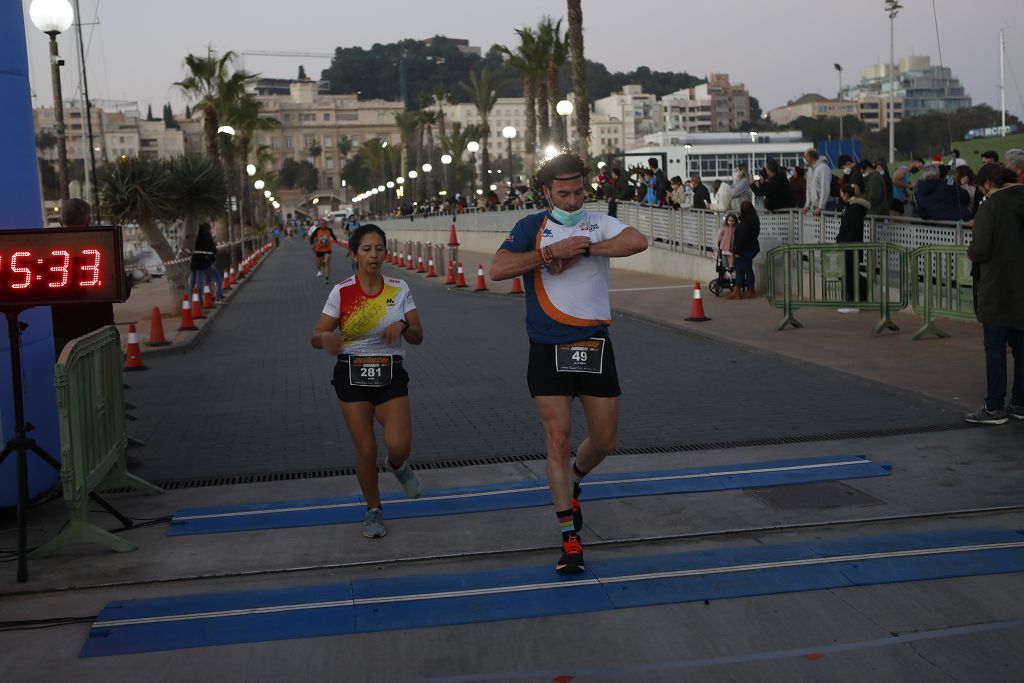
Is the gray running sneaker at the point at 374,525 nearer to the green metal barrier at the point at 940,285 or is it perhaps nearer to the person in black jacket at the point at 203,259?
the green metal barrier at the point at 940,285

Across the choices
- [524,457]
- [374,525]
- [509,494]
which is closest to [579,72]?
[524,457]

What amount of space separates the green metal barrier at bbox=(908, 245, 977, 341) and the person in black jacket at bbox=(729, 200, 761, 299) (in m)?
6.05

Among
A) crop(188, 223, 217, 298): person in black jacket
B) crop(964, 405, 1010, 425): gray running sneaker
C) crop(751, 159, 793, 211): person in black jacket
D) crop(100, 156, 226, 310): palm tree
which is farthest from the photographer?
crop(188, 223, 217, 298): person in black jacket

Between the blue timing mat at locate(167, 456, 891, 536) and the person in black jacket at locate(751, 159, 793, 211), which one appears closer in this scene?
the blue timing mat at locate(167, 456, 891, 536)

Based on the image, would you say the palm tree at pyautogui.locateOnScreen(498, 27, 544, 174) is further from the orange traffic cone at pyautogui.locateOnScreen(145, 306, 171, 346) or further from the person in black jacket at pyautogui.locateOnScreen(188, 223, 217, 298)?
the orange traffic cone at pyautogui.locateOnScreen(145, 306, 171, 346)

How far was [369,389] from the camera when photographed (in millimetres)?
6523

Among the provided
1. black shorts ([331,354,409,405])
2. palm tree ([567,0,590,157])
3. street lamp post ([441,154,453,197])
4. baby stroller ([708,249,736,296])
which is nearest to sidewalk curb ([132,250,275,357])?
baby stroller ([708,249,736,296])

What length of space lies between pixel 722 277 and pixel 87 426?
15.8 meters

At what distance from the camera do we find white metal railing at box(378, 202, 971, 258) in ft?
51.6

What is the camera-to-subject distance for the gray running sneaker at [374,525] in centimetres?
650

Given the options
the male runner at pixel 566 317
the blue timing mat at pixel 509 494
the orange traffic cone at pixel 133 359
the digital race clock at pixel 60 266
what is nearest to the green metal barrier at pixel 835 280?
the blue timing mat at pixel 509 494

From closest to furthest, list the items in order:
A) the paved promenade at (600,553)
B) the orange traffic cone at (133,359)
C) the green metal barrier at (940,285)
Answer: the paved promenade at (600,553) < the green metal barrier at (940,285) < the orange traffic cone at (133,359)

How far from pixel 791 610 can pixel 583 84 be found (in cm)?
3522

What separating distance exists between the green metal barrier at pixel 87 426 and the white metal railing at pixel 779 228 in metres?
7.59
